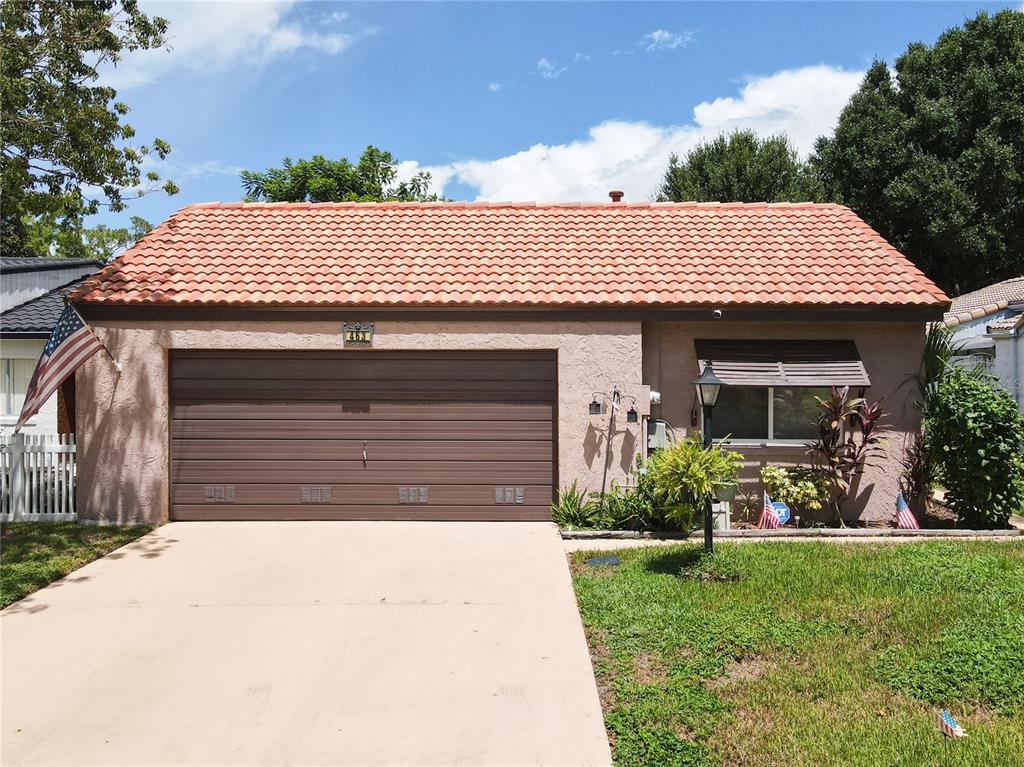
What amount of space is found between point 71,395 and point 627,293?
9.61m

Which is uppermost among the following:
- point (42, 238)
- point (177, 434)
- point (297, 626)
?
point (42, 238)

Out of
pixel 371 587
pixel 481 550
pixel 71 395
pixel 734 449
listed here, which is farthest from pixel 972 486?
pixel 71 395

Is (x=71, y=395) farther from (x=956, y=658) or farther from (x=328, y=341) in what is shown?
(x=956, y=658)

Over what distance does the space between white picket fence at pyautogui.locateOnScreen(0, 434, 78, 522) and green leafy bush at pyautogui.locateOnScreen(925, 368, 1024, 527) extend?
11.8 m

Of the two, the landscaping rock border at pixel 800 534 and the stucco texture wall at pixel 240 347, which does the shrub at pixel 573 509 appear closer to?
the stucco texture wall at pixel 240 347

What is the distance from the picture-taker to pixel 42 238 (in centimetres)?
4200

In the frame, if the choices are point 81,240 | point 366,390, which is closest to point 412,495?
point 366,390

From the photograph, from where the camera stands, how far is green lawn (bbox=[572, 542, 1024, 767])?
13.5 ft

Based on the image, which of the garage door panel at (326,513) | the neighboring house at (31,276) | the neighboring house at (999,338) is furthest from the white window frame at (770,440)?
the neighboring house at (31,276)

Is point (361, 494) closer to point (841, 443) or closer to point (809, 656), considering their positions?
point (809, 656)

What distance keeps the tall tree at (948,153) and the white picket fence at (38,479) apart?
2446cm

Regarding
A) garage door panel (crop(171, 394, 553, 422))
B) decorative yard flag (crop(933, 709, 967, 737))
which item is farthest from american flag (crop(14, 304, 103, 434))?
decorative yard flag (crop(933, 709, 967, 737))

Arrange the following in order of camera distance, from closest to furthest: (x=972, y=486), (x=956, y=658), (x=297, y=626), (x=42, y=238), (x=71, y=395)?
(x=956, y=658)
(x=297, y=626)
(x=972, y=486)
(x=71, y=395)
(x=42, y=238)

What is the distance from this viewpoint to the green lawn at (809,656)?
412 cm
